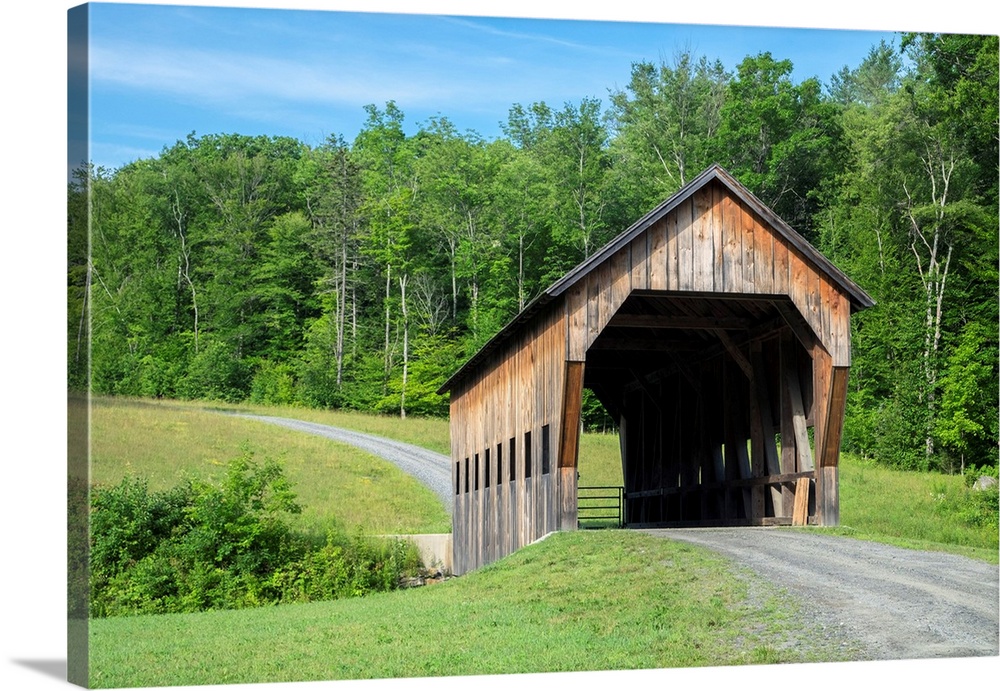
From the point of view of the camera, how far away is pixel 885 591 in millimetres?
15305

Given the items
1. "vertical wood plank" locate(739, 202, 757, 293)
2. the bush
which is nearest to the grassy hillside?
the bush

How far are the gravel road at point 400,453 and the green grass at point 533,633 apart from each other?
83.7 feet

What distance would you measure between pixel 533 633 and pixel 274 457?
3399 cm

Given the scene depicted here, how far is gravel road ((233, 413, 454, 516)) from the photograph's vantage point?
4612 centimetres

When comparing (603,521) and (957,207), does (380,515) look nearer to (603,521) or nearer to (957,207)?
(603,521)

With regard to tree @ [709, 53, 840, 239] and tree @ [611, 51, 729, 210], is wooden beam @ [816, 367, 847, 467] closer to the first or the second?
tree @ [709, 53, 840, 239]

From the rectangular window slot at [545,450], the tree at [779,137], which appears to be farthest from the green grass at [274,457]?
the tree at [779,137]

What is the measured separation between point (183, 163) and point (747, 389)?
4666 cm

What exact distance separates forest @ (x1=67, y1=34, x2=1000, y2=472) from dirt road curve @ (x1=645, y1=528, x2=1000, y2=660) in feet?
83.9

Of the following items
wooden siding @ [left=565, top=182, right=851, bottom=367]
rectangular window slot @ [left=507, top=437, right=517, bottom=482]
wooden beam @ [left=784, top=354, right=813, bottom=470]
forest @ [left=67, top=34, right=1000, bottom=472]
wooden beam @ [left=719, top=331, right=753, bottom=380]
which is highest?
forest @ [left=67, top=34, right=1000, bottom=472]

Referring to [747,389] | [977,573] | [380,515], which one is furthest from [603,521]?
[977,573]

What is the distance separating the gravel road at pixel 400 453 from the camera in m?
46.1

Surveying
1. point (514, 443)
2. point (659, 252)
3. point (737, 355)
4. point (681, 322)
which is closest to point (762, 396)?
point (737, 355)

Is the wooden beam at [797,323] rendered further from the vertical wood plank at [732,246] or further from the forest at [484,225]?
the forest at [484,225]
